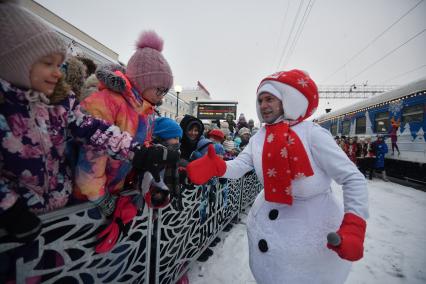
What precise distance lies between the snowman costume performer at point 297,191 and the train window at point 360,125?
10.9m

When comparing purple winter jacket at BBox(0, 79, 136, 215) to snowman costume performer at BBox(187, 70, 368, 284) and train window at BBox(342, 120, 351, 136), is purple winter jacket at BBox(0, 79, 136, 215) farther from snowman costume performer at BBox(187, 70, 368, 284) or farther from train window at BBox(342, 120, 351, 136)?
train window at BBox(342, 120, 351, 136)

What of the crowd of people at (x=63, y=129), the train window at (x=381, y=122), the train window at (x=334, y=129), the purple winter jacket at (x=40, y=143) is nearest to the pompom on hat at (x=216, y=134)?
the crowd of people at (x=63, y=129)

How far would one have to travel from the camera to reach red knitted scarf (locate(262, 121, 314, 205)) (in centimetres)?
128

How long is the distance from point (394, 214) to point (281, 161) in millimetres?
5347

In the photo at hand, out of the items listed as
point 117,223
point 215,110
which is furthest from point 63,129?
point 215,110

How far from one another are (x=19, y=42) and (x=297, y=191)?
4.98ft

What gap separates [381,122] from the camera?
8.83m

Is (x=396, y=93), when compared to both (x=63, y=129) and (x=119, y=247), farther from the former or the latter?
(x=63, y=129)

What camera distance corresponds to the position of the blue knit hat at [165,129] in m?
2.16

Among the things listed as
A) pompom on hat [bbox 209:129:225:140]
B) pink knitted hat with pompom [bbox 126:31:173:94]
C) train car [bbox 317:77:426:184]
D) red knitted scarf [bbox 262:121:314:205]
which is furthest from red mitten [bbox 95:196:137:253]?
train car [bbox 317:77:426:184]

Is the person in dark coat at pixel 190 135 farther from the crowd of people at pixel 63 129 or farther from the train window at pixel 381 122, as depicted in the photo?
the train window at pixel 381 122

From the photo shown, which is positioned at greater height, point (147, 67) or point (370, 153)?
point (147, 67)

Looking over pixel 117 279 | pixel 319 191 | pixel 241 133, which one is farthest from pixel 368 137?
pixel 117 279

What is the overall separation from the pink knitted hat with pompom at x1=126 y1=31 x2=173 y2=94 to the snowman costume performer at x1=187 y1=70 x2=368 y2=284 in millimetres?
640
